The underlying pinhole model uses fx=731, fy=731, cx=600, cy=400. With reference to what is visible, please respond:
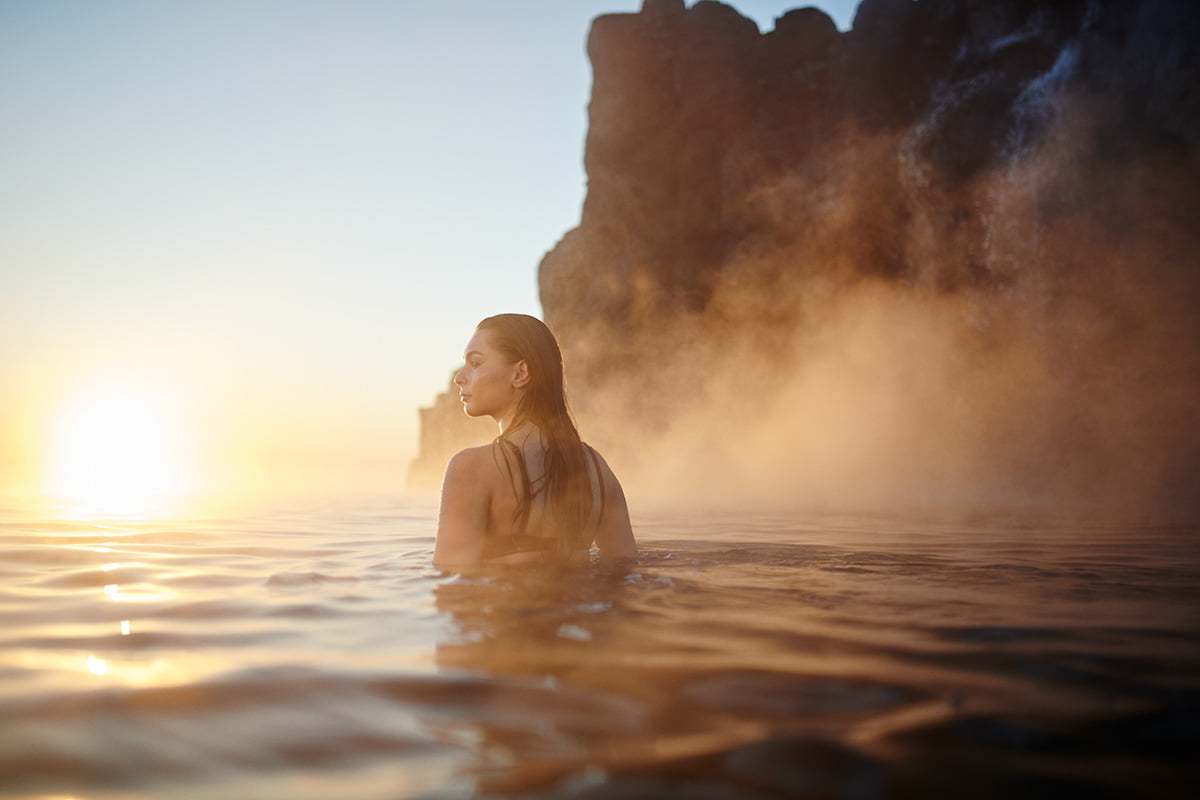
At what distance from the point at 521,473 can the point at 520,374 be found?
0.53m

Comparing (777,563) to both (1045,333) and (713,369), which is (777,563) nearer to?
(1045,333)

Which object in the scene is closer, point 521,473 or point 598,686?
point 598,686

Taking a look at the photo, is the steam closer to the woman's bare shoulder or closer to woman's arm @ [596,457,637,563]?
woman's arm @ [596,457,637,563]

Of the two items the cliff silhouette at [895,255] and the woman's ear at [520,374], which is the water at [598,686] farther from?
the cliff silhouette at [895,255]

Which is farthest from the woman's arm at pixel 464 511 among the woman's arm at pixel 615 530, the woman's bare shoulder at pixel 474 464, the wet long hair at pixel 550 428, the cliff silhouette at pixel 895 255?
the cliff silhouette at pixel 895 255

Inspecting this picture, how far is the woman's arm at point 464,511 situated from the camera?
3.09 meters

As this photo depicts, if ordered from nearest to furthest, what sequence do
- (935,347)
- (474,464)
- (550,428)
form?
(474,464) → (550,428) → (935,347)

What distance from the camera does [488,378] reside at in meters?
3.49

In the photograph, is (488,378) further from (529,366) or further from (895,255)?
(895,255)

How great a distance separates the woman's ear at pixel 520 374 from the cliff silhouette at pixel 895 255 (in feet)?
49.4

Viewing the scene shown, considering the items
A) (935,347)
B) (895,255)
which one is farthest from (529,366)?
(895,255)

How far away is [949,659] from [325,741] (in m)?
1.51

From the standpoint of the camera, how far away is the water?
1.20 m

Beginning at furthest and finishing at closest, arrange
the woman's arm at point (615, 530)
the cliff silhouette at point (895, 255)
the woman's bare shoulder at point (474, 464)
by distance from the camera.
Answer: the cliff silhouette at point (895, 255)
the woman's arm at point (615, 530)
the woman's bare shoulder at point (474, 464)
